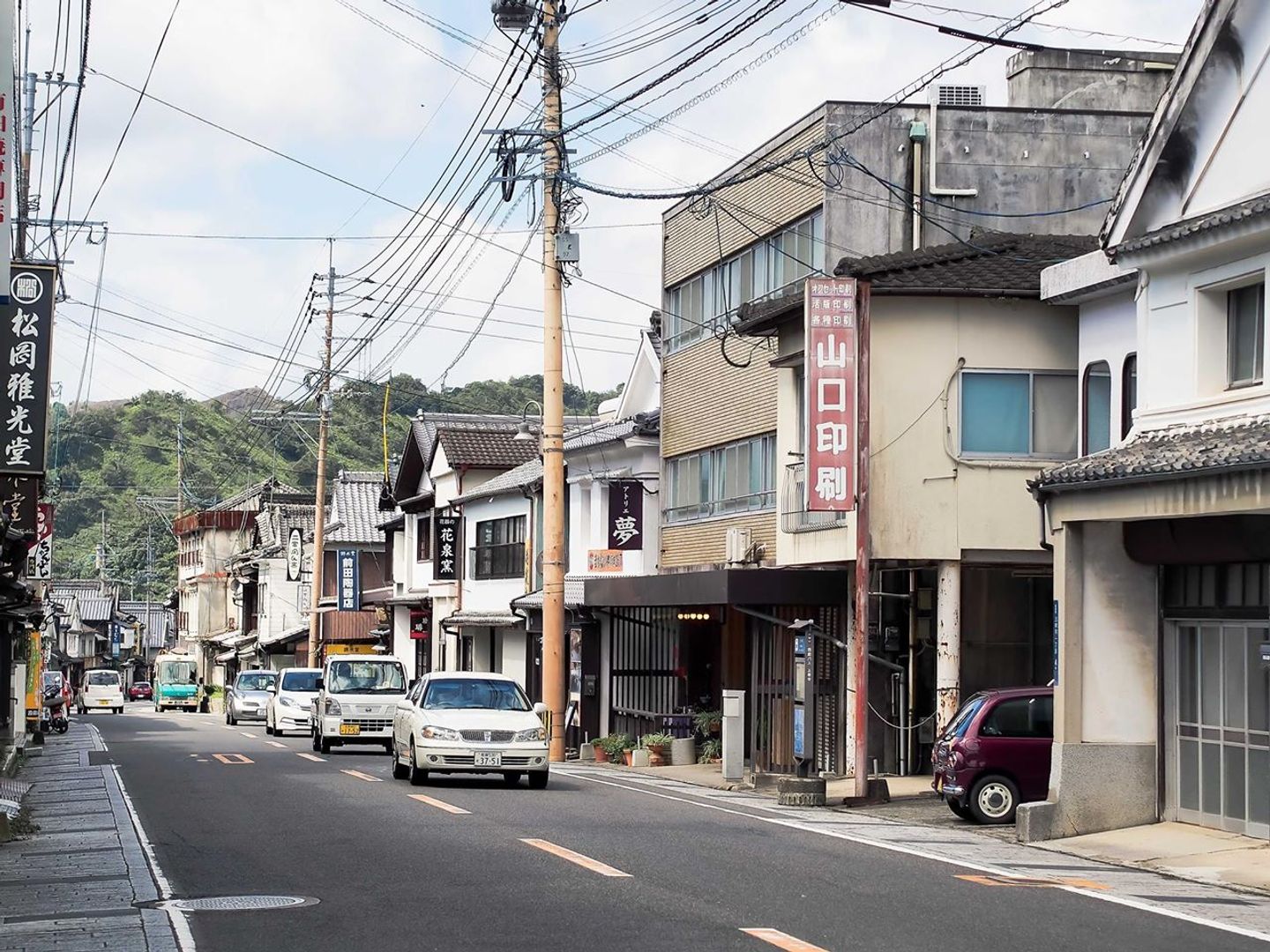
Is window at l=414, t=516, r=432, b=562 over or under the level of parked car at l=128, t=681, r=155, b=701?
over

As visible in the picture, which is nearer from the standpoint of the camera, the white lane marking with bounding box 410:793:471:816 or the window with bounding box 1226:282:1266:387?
the window with bounding box 1226:282:1266:387

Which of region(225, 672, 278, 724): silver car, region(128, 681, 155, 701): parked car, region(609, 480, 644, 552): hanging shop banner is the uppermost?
region(609, 480, 644, 552): hanging shop banner

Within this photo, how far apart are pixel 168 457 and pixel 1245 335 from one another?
10137cm

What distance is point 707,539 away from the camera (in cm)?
3412

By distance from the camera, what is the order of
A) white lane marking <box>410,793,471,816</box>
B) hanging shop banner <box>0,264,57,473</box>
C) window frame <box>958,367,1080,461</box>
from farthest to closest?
1. window frame <box>958,367,1080,461</box>
2. hanging shop banner <box>0,264,57,473</box>
3. white lane marking <box>410,793,471,816</box>

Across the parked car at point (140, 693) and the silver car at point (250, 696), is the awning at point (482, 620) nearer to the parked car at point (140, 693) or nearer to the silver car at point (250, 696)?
the silver car at point (250, 696)

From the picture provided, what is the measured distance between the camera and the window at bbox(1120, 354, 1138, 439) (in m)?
22.9

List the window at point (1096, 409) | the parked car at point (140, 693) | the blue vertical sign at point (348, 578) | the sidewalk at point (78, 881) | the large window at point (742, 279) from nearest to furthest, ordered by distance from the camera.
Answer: the sidewalk at point (78, 881)
the window at point (1096, 409)
the large window at point (742, 279)
the blue vertical sign at point (348, 578)
the parked car at point (140, 693)

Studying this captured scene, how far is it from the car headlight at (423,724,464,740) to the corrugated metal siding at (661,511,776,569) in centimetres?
811

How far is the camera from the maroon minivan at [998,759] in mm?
20547

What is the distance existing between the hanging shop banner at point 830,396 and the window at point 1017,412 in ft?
8.41

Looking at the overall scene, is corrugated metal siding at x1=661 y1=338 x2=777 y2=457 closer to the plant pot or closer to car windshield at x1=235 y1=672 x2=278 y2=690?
the plant pot

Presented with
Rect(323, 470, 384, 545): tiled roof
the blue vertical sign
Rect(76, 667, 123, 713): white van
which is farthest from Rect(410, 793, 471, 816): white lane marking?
Rect(76, 667, 123, 713): white van

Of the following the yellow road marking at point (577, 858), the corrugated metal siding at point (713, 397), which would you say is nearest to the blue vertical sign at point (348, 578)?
the corrugated metal siding at point (713, 397)
